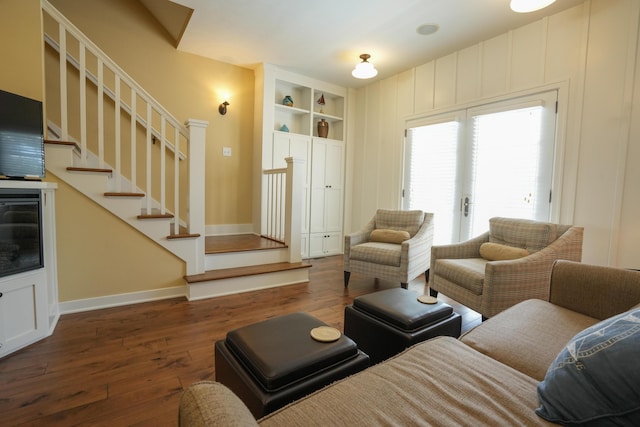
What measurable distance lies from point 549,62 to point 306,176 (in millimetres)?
3120

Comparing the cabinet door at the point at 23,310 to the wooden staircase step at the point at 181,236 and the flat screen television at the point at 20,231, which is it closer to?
the flat screen television at the point at 20,231

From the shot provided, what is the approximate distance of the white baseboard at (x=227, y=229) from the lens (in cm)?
433

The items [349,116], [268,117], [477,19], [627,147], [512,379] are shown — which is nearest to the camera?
[512,379]

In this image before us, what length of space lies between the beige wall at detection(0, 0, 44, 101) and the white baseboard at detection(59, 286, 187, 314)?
64.9 inches

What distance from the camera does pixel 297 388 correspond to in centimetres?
102

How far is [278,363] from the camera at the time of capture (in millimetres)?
1057

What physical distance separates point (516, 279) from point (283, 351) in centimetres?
189

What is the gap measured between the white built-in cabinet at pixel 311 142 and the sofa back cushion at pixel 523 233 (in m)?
2.52

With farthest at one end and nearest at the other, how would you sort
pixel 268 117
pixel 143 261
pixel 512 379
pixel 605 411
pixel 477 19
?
1. pixel 268 117
2. pixel 477 19
3. pixel 143 261
4. pixel 512 379
5. pixel 605 411

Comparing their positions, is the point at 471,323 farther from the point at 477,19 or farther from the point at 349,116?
the point at 349,116

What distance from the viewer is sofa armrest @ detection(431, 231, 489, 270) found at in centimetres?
284

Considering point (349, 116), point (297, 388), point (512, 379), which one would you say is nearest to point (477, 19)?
point (349, 116)

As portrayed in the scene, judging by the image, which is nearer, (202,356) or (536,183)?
(202,356)

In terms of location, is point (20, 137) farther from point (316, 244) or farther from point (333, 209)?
point (333, 209)
